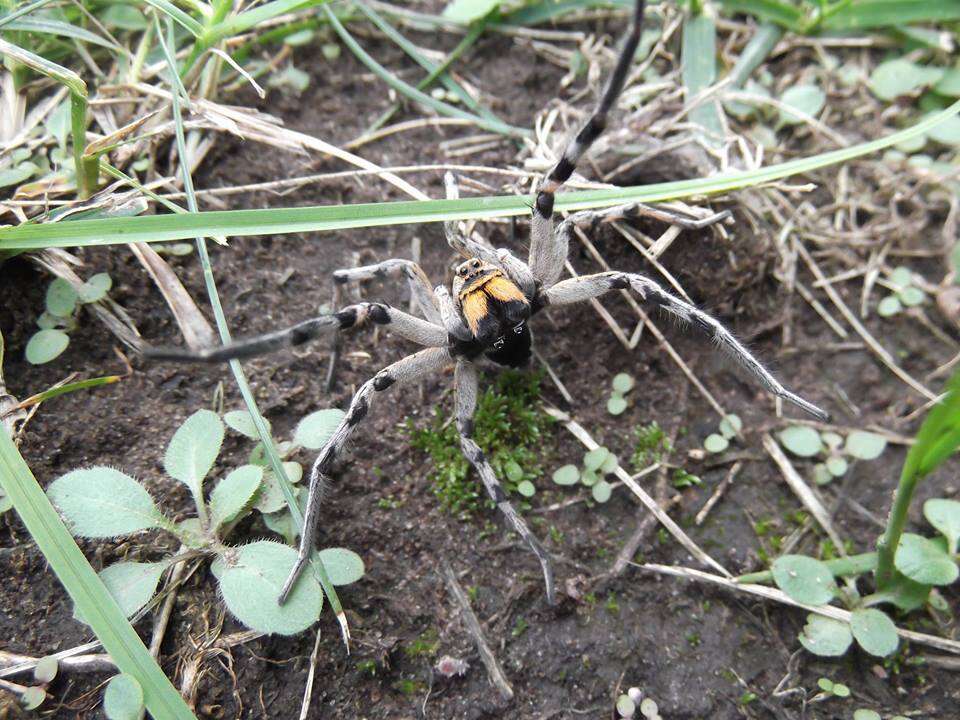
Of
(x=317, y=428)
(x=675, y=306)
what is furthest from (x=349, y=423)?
(x=675, y=306)

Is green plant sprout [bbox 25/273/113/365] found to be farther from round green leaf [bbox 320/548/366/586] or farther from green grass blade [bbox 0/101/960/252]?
round green leaf [bbox 320/548/366/586]

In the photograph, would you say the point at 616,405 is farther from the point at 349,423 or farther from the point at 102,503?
the point at 102,503

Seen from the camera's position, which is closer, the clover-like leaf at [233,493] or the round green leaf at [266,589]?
the round green leaf at [266,589]

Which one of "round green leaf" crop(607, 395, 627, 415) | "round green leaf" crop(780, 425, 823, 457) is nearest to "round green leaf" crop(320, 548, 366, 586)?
"round green leaf" crop(607, 395, 627, 415)

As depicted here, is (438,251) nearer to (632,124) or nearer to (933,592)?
(632,124)

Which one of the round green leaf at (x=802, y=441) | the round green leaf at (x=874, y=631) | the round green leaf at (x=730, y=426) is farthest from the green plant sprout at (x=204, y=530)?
the round green leaf at (x=802, y=441)

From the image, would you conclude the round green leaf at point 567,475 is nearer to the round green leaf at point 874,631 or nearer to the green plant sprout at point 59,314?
the round green leaf at point 874,631

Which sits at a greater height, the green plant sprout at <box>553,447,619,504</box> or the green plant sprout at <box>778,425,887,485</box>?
the green plant sprout at <box>553,447,619,504</box>
